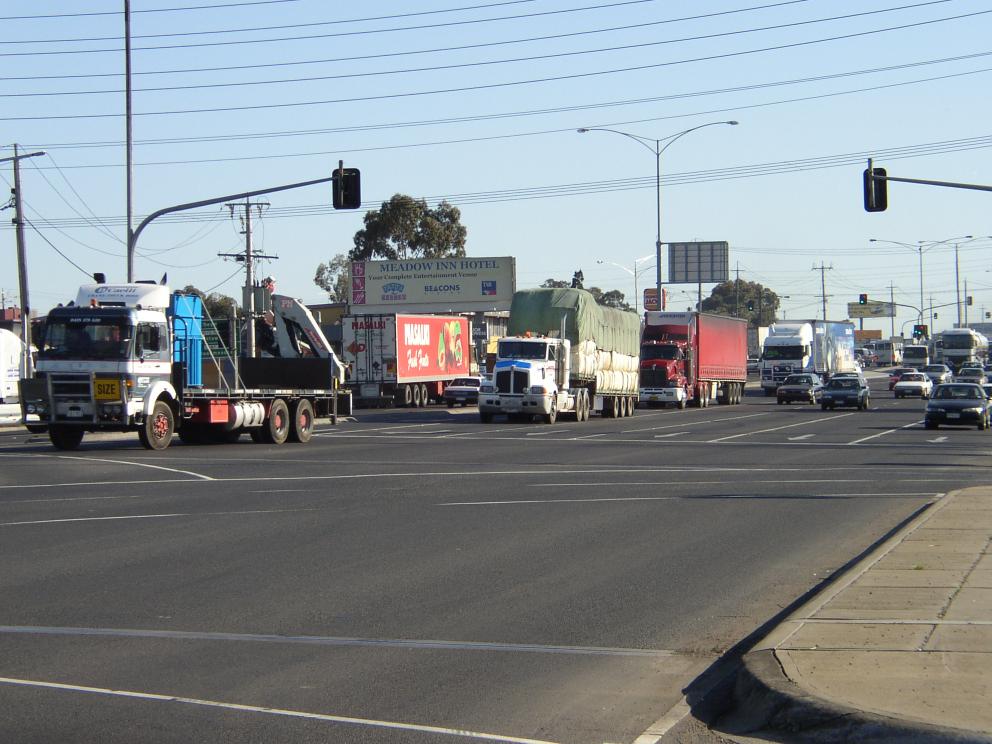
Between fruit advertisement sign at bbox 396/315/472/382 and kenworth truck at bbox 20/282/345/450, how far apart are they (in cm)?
2575

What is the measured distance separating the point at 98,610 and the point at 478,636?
3217 millimetres

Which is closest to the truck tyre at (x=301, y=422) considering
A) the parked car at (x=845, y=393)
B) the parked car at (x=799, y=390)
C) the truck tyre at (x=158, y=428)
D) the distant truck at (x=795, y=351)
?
the truck tyre at (x=158, y=428)

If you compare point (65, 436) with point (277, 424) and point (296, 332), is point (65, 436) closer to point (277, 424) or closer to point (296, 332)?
point (277, 424)

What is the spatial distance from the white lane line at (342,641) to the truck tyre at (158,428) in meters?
20.9

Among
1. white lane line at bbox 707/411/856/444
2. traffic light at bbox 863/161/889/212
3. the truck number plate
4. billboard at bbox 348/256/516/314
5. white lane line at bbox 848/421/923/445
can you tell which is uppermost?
billboard at bbox 348/256/516/314

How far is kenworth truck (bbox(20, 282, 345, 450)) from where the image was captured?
2905 centimetres

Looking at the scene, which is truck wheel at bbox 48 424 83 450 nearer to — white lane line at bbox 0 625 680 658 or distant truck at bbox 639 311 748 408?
white lane line at bbox 0 625 680 658

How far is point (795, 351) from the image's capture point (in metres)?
75.9

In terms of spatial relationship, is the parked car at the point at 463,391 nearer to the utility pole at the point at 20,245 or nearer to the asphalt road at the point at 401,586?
the utility pole at the point at 20,245

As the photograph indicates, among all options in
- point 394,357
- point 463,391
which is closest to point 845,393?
point 463,391

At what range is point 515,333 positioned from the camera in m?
46.3

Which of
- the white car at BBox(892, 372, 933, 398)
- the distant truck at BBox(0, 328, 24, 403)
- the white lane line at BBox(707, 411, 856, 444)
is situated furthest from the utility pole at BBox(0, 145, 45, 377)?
the white car at BBox(892, 372, 933, 398)

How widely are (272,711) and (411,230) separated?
3687 inches

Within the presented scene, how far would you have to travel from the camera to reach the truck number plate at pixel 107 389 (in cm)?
2892
